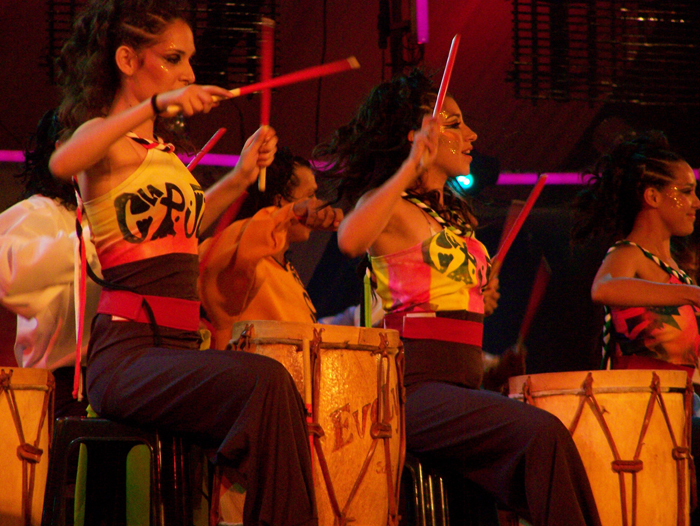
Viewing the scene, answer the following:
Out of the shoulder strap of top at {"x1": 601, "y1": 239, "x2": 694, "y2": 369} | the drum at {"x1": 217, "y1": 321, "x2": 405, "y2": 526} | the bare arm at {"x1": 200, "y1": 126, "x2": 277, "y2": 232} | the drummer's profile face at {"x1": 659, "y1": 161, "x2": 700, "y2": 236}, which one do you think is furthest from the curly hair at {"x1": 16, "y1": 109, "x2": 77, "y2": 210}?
the drummer's profile face at {"x1": 659, "y1": 161, "x2": 700, "y2": 236}

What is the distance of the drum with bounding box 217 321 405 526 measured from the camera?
2182 mm

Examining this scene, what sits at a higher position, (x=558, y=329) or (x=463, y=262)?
(x=463, y=262)

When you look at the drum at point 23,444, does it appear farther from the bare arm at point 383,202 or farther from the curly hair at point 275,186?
the curly hair at point 275,186

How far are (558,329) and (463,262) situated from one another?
8.54ft

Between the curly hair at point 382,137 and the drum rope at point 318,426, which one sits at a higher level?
the curly hair at point 382,137

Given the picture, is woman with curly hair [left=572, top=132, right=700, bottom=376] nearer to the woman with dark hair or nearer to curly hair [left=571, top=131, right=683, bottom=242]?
curly hair [left=571, top=131, right=683, bottom=242]

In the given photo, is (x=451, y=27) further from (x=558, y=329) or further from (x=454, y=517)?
(x=454, y=517)

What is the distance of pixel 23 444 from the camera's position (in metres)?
2.34

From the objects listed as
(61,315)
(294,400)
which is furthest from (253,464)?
(61,315)

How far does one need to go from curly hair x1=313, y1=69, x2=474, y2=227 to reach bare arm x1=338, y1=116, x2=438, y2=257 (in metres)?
0.35

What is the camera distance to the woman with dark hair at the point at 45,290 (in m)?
2.90

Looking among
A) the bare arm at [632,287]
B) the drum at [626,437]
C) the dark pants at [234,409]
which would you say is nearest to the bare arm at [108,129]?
the dark pants at [234,409]

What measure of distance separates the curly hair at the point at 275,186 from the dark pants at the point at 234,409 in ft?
5.21

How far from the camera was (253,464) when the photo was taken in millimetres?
1978
